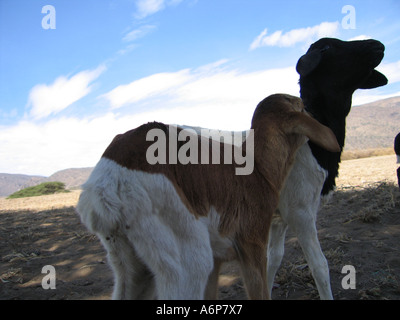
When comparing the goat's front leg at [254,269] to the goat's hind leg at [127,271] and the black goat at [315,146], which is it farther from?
the black goat at [315,146]

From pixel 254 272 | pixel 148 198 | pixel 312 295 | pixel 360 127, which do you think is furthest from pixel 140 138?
pixel 360 127

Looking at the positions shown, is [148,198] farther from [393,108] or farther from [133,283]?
[393,108]

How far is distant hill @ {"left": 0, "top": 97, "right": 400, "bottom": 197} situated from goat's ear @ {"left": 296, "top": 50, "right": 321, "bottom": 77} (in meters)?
51.3

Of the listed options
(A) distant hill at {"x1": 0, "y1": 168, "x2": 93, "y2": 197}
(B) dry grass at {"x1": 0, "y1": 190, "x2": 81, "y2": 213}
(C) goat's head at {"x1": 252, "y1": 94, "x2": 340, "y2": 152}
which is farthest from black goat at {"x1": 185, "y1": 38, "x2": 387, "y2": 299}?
(A) distant hill at {"x1": 0, "y1": 168, "x2": 93, "y2": 197}

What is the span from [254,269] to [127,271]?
32.6 inches

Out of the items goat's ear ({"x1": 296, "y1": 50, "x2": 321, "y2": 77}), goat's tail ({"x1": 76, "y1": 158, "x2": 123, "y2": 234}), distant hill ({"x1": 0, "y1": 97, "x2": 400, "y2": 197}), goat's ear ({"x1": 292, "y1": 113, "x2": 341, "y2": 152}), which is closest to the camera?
Result: goat's tail ({"x1": 76, "y1": 158, "x2": 123, "y2": 234})

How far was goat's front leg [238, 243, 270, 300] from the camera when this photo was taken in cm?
210

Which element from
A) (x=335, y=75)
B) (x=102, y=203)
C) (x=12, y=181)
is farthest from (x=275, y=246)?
(x=12, y=181)

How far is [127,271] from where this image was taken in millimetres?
1870

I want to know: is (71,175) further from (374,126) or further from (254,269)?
(254,269)

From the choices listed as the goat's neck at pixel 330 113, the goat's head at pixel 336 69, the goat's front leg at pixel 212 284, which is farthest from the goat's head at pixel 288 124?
the goat's front leg at pixel 212 284

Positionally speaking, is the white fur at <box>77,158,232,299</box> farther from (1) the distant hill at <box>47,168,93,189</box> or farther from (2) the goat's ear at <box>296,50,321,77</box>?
(1) the distant hill at <box>47,168,93,189</box>

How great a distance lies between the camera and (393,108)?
3578 inches
